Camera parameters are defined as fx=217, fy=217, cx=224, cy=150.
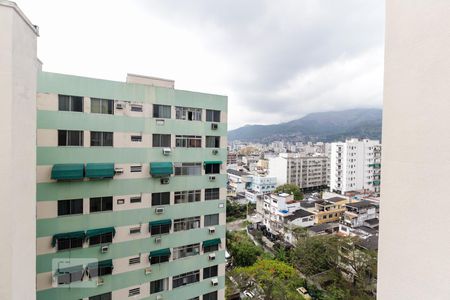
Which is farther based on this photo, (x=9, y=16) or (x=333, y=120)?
(x=333, y=120)

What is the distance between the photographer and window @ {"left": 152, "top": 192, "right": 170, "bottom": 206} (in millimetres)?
6492

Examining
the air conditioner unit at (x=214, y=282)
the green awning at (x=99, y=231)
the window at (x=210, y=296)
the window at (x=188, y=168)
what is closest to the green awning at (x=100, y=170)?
the green awning at (x=99, y=231)

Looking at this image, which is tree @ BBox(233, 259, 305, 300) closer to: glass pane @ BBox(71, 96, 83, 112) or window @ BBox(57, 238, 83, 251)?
window @ BBox(57, 238, 83, 251)

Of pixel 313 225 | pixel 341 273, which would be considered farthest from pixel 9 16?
pixel 313 225

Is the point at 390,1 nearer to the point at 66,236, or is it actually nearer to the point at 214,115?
the point at 214,115

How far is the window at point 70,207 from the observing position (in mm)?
5457

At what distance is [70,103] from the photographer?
5.50m

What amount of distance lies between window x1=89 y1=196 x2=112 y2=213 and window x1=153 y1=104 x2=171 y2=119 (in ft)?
8.79

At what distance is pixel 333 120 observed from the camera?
190375 mm

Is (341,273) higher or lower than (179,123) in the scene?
lower

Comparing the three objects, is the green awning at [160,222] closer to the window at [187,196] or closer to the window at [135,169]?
the window at [187,196]

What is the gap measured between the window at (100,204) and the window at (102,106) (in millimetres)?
2329

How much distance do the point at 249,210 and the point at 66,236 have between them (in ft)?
70.7

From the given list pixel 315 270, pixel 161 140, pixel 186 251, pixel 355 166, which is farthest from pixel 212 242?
pixel 355 166
